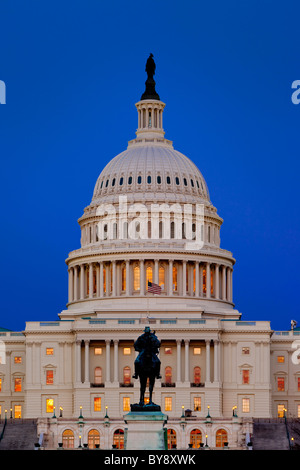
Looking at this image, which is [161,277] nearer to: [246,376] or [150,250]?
[150,250]

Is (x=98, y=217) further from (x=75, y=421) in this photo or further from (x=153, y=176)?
(x=75, y=421)

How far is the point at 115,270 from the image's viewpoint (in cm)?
19188

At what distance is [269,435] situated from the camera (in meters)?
150

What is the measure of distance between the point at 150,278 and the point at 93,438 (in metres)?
42.8

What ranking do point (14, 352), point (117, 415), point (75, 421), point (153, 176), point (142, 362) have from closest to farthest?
point (142, 362)
point (75, 421)
point (117, 415)
point (14, 352)
point (153, 176)

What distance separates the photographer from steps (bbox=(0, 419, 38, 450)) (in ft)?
486

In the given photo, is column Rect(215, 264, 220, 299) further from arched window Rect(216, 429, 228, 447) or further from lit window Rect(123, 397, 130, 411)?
arched window Rect(216, 429, 228, 447)

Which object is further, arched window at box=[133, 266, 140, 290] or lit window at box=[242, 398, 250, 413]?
arched window at box=[133, 266, 140, 290]

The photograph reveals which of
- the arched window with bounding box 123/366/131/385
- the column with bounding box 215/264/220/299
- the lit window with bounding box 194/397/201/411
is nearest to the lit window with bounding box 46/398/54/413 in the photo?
the arched window with bounding box 123/366/131/385

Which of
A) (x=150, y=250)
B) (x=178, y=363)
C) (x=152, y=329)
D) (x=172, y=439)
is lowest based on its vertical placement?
(x=172, y=439)

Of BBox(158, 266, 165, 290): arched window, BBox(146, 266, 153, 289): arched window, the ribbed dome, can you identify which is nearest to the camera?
BBox(146, 266, 153, 289): arched window

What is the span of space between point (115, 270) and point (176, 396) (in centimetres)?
2466

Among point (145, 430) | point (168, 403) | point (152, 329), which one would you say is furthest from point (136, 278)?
point (145, 430)

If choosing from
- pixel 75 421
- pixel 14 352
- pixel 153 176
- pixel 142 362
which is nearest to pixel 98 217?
pixel 153 176
